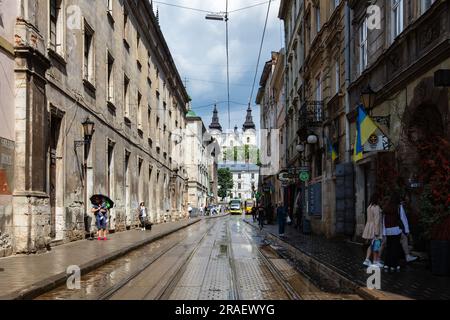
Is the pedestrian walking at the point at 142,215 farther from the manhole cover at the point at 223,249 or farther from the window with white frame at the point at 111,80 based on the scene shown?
the manhole cover at the point at 223,249

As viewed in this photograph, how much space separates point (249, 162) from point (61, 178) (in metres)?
125

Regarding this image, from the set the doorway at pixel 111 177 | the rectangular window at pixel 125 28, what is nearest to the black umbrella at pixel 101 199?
the doorway at pixel 111 177

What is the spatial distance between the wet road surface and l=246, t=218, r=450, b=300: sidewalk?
0.55 metres

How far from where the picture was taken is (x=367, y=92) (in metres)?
13.9

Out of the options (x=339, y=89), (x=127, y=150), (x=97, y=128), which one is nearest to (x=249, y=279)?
(x=339, y=89)

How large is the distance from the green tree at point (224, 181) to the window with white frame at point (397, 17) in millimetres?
112781

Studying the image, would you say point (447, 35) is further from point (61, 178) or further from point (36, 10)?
point (61, 178)

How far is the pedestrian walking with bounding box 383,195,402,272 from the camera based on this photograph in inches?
409

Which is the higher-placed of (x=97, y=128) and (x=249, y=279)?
(x=97, y=128)

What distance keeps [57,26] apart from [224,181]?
11236 cm

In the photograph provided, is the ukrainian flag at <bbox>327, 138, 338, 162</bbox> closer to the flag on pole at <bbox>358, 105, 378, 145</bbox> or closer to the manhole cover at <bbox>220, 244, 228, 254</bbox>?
the manhole cover at <bbox>220, 244, 228, 254</bbox>

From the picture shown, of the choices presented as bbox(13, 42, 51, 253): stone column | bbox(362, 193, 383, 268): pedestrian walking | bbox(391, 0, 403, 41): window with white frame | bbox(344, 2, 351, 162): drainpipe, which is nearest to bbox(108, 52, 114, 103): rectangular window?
bbox(13, 42, 51, 253): stone column

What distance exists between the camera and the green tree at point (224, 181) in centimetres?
12762

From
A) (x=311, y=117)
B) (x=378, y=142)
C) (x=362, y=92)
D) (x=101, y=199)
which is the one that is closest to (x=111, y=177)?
(x=101, y=199)
